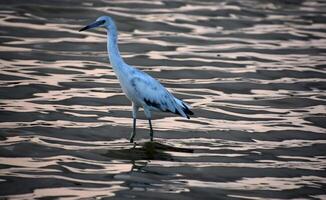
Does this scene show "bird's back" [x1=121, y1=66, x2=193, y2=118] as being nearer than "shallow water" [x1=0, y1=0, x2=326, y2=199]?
No

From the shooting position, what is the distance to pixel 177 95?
50.5 feet

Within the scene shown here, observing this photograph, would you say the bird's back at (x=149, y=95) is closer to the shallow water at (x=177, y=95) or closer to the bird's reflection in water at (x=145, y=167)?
the shallow water at (x=177, y=95)

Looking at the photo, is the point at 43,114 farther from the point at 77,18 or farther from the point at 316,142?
the point at 77,18

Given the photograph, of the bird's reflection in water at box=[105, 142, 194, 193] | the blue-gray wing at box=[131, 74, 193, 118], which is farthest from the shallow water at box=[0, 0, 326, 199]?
the blue-gray wing at box=[131, 74, 193, 118]

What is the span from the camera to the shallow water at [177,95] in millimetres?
10711

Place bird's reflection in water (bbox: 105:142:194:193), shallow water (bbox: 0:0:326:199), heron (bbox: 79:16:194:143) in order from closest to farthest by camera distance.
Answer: bird's reflection in water (bbox: 105:142:194:193) → shallow water (bbox: 0:0:326:199) → heron (bbox: 79:16:194:143)

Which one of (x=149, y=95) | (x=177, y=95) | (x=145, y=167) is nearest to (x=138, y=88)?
(x=149, y=95)

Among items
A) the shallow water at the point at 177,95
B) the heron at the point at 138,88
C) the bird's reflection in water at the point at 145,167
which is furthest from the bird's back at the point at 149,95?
the bird's reflection in water at the point at 145,167

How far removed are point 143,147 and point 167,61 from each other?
5544mm

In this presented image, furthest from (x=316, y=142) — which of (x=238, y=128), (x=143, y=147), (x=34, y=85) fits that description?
(x=34, y=85)

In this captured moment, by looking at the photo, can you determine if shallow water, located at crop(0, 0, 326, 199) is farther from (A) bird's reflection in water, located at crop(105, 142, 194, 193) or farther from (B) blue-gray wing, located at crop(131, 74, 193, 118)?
(B) blue-gray wing, located at crop(131, 74, 193, 118)

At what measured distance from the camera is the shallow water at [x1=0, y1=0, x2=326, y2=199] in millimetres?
10711

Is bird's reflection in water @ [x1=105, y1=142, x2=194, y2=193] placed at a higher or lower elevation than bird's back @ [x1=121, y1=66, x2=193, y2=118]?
lower

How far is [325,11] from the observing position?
78.6ft
